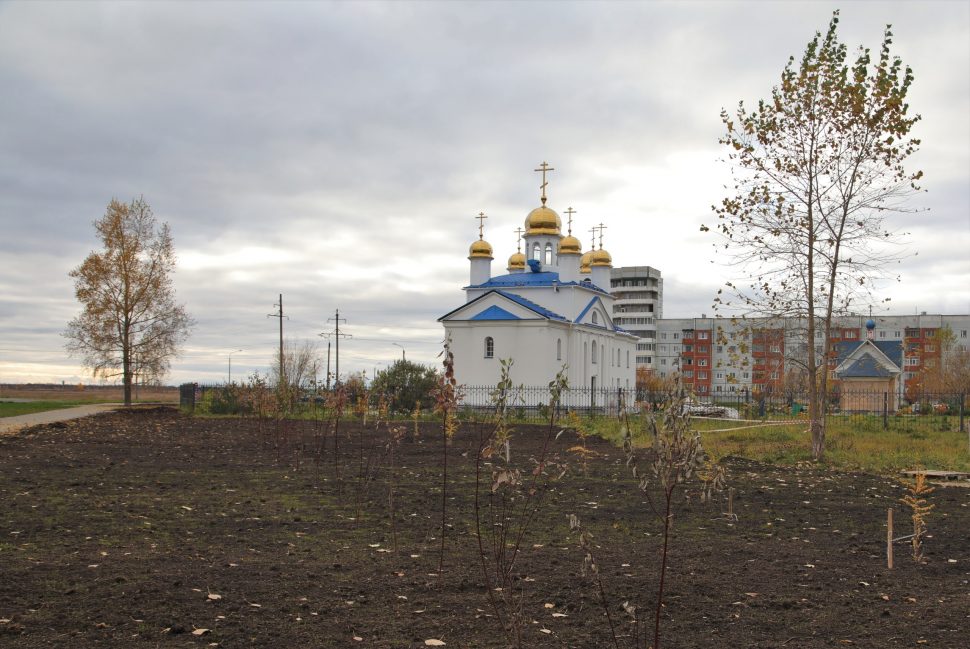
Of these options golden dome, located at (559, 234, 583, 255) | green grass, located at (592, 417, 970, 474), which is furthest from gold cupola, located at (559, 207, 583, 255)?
green grass, located at (592, 417, 970, 474)

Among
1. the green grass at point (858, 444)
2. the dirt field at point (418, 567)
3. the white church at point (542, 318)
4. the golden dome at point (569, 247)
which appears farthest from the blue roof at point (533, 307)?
the dirt field at point (418, 567)

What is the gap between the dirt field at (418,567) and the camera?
16.5 feet

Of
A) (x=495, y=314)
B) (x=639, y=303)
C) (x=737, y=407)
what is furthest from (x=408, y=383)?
(x=639, y=303)

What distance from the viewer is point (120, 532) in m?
7.61

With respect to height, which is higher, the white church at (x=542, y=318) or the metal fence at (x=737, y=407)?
the white church at (x=542, y=318)

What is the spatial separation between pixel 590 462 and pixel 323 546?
864cm

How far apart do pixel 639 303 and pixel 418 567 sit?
103 meters

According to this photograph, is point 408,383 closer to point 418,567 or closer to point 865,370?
point 865,370

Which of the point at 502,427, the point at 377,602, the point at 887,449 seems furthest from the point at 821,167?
the point at 377,602

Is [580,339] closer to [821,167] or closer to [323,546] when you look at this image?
[821,167]

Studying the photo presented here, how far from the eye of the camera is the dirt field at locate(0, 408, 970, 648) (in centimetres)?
504

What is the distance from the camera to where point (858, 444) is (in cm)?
1827

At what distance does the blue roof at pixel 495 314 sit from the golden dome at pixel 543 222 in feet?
22.4

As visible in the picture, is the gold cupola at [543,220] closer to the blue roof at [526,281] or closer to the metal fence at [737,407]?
the blue roof at [526,281]
